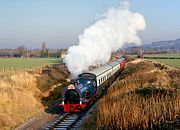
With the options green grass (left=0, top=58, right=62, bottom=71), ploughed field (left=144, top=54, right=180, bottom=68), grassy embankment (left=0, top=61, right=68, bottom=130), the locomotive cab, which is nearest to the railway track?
the locomotive cab

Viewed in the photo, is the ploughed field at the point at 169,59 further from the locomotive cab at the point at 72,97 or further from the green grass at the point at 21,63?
the locomotive cab at the point at 72,97

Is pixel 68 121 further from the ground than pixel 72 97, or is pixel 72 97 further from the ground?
pixel 72 97

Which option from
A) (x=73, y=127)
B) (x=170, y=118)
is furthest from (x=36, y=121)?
(x=170, y=118)

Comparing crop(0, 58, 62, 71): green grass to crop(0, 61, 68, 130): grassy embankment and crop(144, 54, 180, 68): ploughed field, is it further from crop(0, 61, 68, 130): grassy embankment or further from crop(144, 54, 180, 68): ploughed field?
crop(144, 54, 180, 68): ploughed field

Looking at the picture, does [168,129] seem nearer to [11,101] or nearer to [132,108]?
[132,108]

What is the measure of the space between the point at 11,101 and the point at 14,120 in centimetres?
296

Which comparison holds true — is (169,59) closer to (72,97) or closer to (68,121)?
(72,97)

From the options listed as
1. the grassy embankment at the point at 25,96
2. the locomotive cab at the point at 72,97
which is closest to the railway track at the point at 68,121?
the locomotive cab at the point at 72,97

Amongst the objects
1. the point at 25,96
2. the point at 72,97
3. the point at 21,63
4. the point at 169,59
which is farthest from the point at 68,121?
the point at 169,59

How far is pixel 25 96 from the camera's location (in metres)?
25.0

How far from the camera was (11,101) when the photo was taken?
22.8 m

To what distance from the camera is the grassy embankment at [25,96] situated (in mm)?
20625

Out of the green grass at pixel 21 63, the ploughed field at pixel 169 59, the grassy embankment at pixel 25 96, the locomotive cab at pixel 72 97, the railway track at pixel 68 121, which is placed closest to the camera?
the railway track at pixel 68 121

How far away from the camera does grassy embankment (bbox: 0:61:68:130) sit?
20.6 m
